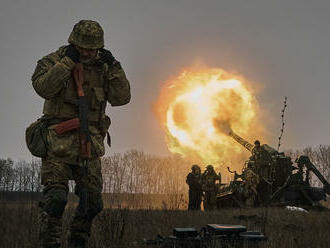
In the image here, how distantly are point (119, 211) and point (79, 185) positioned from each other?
0.95 meters

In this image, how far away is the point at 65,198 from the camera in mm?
3771

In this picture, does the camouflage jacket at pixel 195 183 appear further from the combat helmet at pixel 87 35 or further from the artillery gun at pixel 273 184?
the combat helmet at pixel 87 35

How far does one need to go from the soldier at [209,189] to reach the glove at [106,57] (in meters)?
12.9

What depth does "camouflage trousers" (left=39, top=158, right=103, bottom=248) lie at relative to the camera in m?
3.70

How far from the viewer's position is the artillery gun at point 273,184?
15.5 metres

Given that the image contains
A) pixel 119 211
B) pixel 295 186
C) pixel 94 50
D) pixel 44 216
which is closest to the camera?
pixel 44 216

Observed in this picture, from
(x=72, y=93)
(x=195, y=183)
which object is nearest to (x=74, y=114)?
(x=72, y=93)

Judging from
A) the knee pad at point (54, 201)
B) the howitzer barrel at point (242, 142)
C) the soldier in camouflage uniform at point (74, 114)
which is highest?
the howitzer barrel at point (242, 142)

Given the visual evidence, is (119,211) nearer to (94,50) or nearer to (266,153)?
(94,50)

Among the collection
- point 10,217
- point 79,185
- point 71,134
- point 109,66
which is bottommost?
point 10,217

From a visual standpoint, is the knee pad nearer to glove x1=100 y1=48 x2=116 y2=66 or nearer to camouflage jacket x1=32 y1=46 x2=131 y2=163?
camouflage jacket x1=32 y1=46 x2=131 y2=163

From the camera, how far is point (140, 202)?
21.3 ft

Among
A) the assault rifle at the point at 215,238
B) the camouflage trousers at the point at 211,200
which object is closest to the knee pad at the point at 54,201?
the assault rifle at the point at 215,238

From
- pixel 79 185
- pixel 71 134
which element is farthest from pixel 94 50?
pixel 79 185
